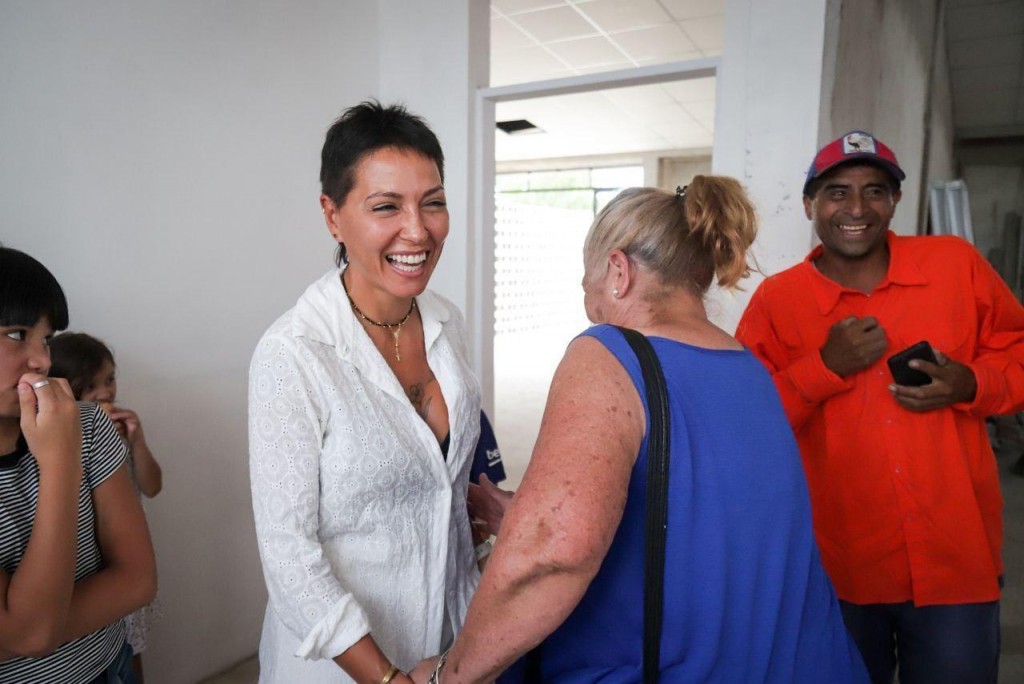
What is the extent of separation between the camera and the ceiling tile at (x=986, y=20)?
5.70 meters

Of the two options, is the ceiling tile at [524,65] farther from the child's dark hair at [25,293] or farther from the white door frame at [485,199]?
the child's dark hair at [25,293]

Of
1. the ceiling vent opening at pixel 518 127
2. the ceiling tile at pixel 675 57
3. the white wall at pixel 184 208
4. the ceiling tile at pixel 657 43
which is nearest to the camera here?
the white wall at pixel 184 208

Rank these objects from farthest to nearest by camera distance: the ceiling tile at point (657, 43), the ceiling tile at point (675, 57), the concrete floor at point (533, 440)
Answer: the ceiling tile at point (675, 57) → the ceiling tile at point (657, 43) → the concrete floor at point (533, 440)

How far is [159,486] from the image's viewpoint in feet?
6.53

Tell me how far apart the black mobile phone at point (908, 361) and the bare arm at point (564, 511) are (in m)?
0.93

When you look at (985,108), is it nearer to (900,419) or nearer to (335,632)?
(900,419)

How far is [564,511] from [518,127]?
950 cm

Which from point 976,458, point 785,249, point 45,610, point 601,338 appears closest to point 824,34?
point 785,249

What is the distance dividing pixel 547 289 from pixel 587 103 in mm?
4645

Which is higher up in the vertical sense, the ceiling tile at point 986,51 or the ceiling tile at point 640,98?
the ceiling tile at point 986,51

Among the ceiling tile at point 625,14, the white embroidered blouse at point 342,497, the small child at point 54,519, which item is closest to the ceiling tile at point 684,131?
the ceiling tile at point 625,14

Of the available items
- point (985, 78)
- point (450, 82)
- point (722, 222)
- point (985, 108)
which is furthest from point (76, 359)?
point (985, 108)

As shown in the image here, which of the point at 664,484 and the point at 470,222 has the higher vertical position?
the point at 470,222

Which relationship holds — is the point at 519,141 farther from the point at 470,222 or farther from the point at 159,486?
the point at 159,486
